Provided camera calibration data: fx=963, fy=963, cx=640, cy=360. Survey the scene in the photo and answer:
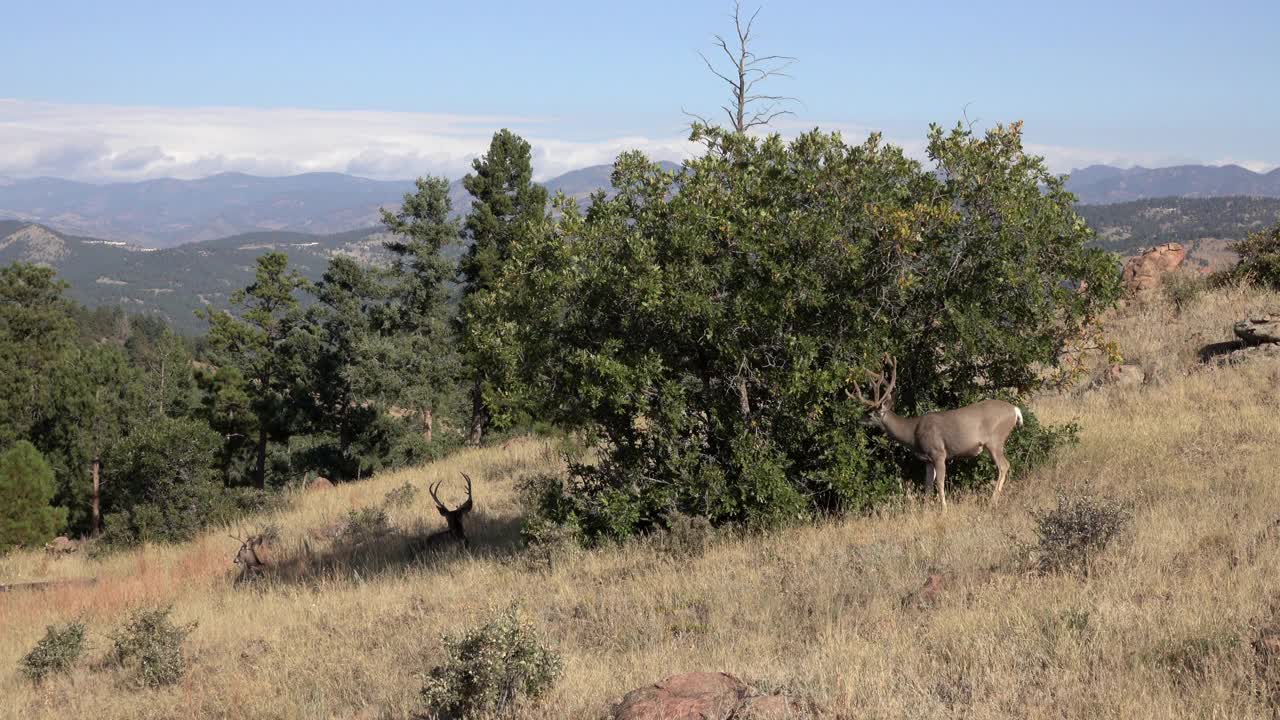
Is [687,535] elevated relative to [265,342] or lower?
elevated

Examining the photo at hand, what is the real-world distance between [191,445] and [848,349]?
2184 cm

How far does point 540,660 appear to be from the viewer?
700 centimetres

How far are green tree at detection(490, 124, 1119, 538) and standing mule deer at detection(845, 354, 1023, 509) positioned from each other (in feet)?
1.26

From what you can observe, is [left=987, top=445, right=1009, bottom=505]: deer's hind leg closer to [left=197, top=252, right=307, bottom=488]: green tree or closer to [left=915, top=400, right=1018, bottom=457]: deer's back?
[left=915, top=400, right=1018, bottom=457]: deer's back

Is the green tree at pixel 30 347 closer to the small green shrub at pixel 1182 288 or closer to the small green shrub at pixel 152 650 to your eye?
the small green shrub at pixel 152 650

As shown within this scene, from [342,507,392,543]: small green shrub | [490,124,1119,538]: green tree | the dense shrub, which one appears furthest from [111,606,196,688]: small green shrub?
the dense shrub

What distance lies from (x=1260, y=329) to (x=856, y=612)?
14.9 metres

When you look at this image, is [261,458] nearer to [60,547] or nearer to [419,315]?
[419,315]

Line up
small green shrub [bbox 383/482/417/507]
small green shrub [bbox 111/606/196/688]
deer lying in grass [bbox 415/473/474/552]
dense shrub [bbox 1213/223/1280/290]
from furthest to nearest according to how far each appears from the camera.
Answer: dense shrub [bbox 1213/223/1280/290] → small green shrub [bbox 383/482/417/507] → deer lying in grass [bbox 415/473/474/552] → small green shrub [bbox 111/606/196/688]

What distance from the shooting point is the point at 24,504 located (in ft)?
105

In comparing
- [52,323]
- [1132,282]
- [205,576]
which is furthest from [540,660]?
[52,323]

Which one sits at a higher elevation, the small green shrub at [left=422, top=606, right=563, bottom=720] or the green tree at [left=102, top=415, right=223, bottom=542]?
the small green shrub at [left=422, top=606, right=563, bottom=720]

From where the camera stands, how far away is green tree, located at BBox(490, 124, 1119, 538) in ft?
35.3

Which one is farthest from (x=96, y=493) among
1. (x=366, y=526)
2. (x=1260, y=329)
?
(x=1260, y=329)
